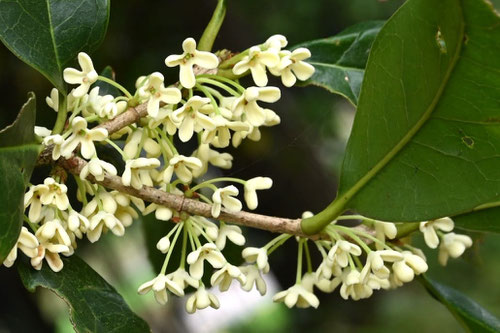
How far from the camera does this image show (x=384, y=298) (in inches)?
107

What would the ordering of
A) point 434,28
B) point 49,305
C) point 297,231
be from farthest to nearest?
point 49,305 < point 297,231 < point 434,28

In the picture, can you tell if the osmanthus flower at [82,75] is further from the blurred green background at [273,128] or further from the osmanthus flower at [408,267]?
the blurred green background at [273,128]

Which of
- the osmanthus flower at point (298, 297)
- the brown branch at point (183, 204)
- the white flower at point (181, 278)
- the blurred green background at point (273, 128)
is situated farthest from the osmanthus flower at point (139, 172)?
the blurred green background at point (273, 128)

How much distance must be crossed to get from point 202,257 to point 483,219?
1.21 feet

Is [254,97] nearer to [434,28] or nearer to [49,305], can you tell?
[434,28]

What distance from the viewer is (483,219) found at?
3.05 ft

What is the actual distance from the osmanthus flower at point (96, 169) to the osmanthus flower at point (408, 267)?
1.08 ft

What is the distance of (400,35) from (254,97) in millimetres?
156

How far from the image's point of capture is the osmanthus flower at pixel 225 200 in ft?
2.53

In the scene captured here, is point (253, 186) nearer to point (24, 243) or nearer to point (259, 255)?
point (259, 255)

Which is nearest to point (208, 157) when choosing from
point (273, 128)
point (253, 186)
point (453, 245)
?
point (253, 186)

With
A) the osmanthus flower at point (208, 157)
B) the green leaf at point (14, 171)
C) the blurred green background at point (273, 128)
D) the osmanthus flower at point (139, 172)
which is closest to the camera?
the green leaf at point (14, 171)

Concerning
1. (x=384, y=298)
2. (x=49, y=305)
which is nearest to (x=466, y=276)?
(x=384, y=298)

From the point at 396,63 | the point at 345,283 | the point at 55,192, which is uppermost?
the point at 396,63
